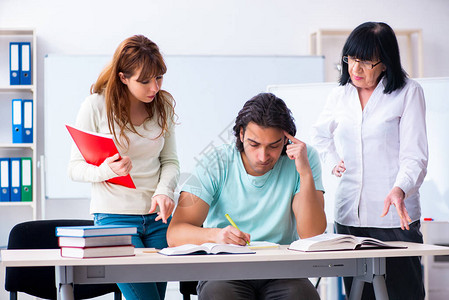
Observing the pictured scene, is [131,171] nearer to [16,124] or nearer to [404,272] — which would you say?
[404,272]

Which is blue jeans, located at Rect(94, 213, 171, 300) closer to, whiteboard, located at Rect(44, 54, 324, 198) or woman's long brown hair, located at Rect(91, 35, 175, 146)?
woman's long brown hair, located at Rect(91, 35, 175, 146)

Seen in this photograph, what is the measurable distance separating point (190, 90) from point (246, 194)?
77.0 inches

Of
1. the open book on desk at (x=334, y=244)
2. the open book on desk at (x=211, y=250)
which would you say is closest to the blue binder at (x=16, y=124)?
the open book on desk at (x=211, y=250)

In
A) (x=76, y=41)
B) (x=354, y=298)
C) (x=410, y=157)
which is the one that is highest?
(x=76, y=41)

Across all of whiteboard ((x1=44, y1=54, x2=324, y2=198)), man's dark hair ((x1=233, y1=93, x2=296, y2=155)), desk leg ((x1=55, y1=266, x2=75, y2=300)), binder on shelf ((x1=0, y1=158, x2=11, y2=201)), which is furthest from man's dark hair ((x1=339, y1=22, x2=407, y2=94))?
binder on shelf ((x1=0, y1=158, x2=11, y2=201))

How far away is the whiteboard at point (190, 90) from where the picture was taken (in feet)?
12.0

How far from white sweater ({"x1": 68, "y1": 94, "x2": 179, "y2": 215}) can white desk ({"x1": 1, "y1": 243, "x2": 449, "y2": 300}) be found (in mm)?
247

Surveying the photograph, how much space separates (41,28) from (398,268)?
3071mm

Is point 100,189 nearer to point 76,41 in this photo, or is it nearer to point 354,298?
point 354,298

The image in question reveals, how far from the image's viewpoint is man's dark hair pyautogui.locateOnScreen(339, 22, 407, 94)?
6.32 ft

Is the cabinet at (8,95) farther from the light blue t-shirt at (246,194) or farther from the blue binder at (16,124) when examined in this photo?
the light blue t-shirt at (246,194)

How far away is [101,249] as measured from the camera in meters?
1.51

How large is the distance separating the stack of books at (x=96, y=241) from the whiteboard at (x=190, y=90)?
2068mm

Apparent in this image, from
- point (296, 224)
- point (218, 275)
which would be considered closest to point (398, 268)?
point (296, 224)
